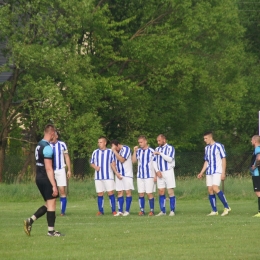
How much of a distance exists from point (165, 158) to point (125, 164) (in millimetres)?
1263

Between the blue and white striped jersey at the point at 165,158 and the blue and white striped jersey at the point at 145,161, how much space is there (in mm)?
136

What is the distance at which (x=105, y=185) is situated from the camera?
2295cm

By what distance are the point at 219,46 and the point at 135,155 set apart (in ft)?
96.4

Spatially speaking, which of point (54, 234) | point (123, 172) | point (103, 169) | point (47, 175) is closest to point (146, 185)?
point (123, 172)

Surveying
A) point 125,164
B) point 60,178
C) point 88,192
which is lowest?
point 88,192

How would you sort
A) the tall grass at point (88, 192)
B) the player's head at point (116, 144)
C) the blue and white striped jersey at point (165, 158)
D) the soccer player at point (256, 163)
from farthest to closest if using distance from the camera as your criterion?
the tall grass at point (88, 192), the player's head at point (116, 144), the blue and white striped jersey at point (165, 158), the soccer player at point (256, 163)

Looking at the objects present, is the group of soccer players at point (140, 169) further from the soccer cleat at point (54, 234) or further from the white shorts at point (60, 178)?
the soccer cleat at point (54, 234)

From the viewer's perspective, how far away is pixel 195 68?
4684cm

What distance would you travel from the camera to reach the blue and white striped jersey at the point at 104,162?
22.7 meters

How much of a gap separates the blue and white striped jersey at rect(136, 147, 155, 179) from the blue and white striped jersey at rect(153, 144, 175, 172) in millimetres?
136

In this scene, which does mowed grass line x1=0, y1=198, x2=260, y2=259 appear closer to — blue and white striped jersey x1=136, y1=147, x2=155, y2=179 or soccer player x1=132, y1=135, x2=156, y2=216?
soccer player x1=132, y1=135, x2=156, y2=216

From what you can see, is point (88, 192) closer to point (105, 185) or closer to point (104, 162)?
point (105, 185)

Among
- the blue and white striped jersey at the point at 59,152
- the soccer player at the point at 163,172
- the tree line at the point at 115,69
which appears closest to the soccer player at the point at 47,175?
the blue and white striped jersey at the point at 59,152

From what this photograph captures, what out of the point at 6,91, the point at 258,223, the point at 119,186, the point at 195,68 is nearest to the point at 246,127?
the point at 195,68
